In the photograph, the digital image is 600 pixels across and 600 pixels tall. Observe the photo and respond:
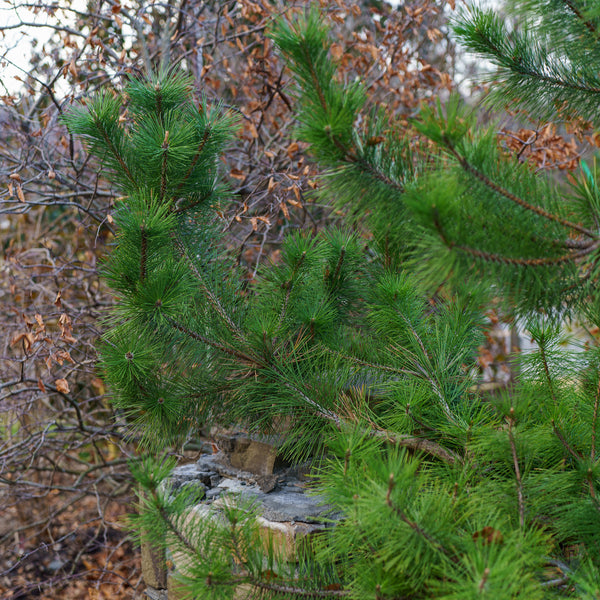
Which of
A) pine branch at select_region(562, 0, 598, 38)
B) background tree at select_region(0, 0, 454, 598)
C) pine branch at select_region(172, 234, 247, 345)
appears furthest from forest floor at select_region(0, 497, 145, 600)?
pine branch at select_region(562, 0, 598, 38)

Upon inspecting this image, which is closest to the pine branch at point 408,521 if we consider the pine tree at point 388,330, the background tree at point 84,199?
the pine tree at point 388,330

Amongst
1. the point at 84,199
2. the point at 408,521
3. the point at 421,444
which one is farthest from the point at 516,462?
the point at 84,199

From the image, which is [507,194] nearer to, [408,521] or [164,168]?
[408,521]

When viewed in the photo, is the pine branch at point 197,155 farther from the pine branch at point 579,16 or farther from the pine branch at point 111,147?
the pine branch at point 579,16

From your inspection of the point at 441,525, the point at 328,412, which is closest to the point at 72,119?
the point at 328,412

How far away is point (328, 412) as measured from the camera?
182 centimetres

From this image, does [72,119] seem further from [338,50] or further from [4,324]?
[4,324]

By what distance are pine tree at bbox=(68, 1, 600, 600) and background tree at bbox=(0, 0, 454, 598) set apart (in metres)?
0.98

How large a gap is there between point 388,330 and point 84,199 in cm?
279

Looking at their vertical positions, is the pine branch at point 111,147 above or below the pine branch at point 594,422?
above

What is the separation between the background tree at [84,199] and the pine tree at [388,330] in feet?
3.21

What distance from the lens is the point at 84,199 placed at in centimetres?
395

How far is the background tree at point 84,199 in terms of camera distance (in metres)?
3.18

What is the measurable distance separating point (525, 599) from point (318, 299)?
1147 millimetres
